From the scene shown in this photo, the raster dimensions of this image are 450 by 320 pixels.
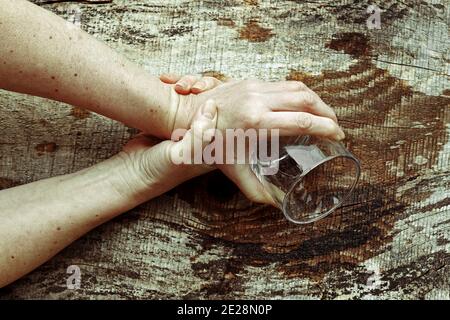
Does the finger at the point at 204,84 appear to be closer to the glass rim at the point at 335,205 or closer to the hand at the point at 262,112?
the hand at the point at 262,112

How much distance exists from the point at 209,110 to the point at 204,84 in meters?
0.12

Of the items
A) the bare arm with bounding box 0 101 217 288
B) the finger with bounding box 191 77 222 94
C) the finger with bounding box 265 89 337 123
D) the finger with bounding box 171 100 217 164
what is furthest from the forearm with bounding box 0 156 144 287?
the finger with bounding box 265 89 337 123

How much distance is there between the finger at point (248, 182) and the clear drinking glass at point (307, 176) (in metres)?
0.06

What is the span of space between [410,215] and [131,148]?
642 mm

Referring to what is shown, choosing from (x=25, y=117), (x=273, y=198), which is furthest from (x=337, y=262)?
(x=25, y=117)

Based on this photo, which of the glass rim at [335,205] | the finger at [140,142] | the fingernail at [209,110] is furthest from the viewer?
the finger at [140,142]

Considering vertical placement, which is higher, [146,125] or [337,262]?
[146,125]

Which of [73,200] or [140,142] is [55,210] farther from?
[140,142]

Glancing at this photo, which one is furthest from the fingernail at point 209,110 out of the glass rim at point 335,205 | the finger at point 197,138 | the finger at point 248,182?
the glass rim at point 335,205

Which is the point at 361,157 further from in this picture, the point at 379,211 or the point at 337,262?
the point at 337,262

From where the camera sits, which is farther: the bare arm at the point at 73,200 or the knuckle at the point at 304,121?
the bare arm at the point at 73,200

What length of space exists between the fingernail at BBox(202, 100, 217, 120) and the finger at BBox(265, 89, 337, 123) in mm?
117

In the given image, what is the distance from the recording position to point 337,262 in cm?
140

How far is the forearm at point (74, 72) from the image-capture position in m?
1.19
